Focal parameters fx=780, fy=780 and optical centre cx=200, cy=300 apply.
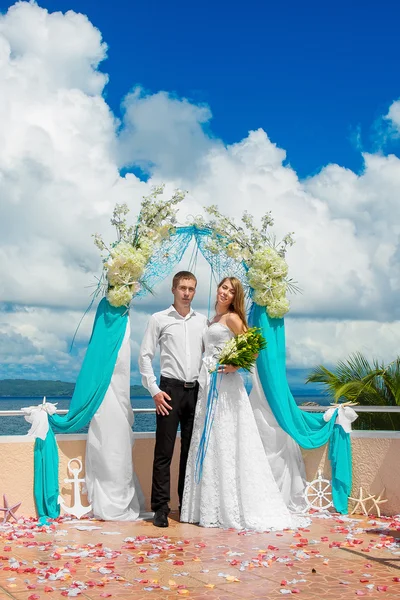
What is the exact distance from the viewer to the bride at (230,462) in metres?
6.34

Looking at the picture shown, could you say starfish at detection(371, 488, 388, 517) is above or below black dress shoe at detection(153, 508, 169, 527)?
above

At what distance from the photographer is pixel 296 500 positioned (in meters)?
7.21

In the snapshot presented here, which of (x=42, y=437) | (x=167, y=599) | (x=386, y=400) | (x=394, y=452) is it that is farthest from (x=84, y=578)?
(x=386, y=400)

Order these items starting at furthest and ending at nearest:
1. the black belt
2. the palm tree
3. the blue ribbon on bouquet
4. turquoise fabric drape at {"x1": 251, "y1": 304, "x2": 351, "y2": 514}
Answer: the palm tree, turquoise fabric drape at {"x1": 251, "y1": 304, "x2": 351, "y2": 514}, the black belt, the blue ribbon on bouquet

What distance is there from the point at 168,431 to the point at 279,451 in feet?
3.88

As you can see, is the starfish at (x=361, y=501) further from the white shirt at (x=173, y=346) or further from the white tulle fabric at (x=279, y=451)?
the white shirt at (x=173, y=346)

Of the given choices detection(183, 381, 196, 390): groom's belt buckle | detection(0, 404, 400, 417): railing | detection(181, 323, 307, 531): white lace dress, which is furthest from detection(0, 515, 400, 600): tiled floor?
detection(183, 381, 196, 390): groom's belt buckle

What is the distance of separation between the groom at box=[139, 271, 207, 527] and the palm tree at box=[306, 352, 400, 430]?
3.00 m

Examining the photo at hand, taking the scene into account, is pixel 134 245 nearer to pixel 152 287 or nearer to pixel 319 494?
pixel 152 287

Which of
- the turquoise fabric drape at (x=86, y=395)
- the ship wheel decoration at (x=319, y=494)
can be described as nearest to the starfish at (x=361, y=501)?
the ship wheel decoration at (x=319, y=494)

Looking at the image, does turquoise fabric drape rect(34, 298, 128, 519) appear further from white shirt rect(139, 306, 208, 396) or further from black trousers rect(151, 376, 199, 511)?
black trousers rect(151, 376, 199, 511)

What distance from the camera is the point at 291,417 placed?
7.14 metres

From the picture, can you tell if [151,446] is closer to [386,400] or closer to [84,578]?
[84,578]

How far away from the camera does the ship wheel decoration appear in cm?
714
